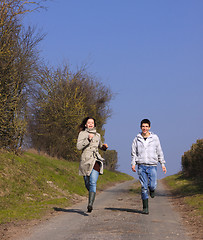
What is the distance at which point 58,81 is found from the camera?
34.6 metres

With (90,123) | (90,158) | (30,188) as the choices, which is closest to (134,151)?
(90,158)

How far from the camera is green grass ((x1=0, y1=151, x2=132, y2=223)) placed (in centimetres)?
1166

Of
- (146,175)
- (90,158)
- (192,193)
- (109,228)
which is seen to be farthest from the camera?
(192,193)

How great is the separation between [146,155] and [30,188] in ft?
26.0

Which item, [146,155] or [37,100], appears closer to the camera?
[146,155]

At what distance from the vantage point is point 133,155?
33.9ft

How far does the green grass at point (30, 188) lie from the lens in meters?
11.7

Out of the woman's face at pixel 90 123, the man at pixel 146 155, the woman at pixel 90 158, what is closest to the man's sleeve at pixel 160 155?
the man at pixel 146 155

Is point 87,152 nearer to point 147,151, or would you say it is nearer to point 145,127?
point 147,151

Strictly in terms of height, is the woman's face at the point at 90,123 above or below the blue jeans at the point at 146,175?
above

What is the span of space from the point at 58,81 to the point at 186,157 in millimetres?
14821

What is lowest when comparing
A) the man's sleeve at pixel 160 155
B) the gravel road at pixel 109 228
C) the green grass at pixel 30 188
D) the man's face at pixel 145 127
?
the gravel road at pixel 109 228

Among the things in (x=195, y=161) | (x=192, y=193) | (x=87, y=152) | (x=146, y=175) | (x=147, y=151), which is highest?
(x=195, y=161)

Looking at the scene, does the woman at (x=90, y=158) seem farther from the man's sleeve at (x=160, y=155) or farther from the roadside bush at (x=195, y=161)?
the roadside bush at (x=195, y=161)
